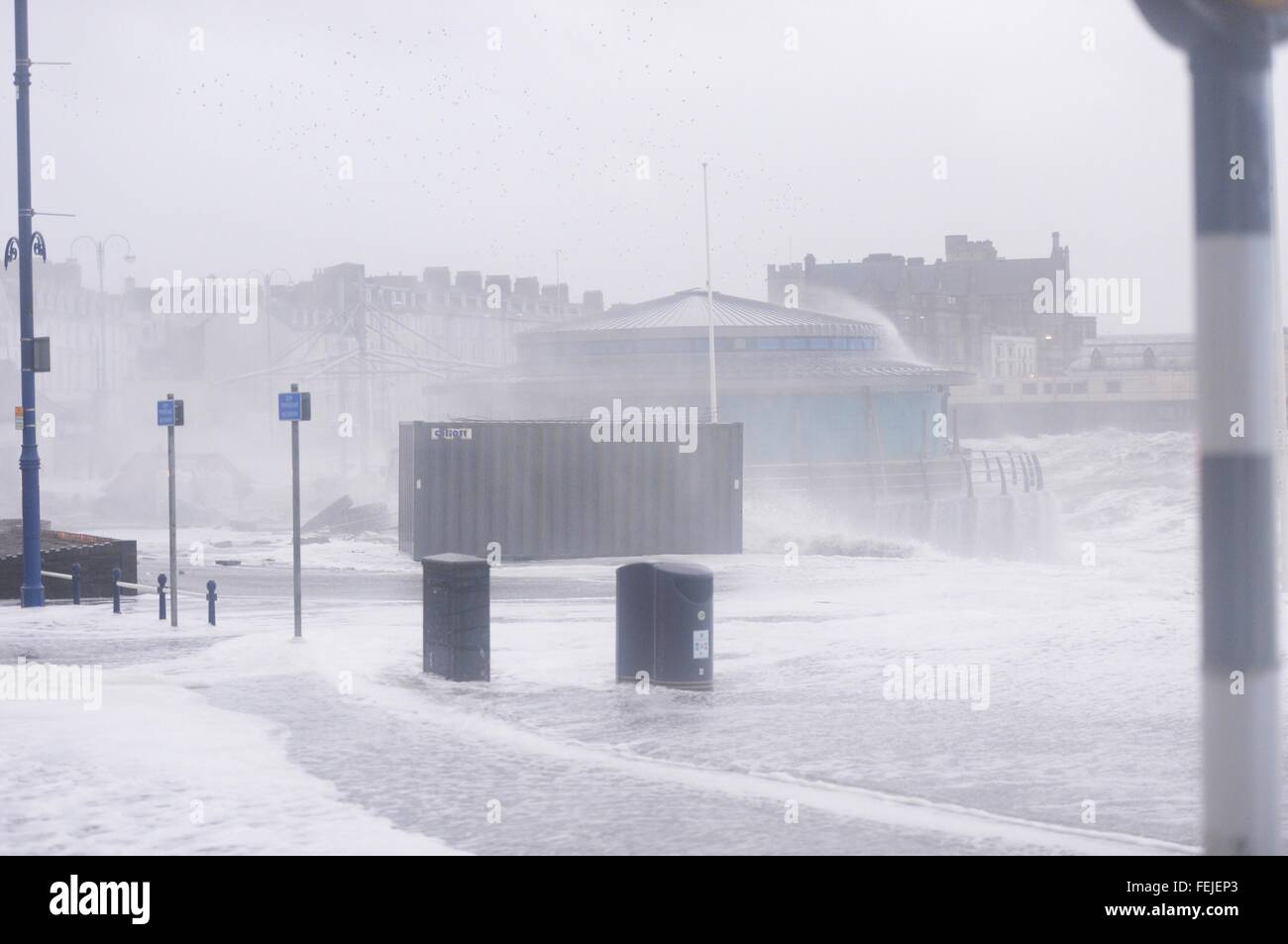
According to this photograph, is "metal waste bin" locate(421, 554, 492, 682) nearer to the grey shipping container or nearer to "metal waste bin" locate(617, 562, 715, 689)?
"metal waste bin" locate(617, 562, 715, 689)

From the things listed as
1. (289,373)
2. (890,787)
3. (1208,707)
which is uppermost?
(289,373)

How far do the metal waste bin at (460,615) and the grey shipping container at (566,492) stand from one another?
643 inches

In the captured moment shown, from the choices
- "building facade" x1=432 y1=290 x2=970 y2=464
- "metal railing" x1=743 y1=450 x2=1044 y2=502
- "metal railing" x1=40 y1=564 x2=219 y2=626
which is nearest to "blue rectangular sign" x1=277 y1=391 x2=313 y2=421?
"metal railing" x1=40 y1=564 x2=219 y2=626

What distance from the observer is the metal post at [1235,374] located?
271 centimetres

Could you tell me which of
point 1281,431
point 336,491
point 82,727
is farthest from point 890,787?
point 336,491

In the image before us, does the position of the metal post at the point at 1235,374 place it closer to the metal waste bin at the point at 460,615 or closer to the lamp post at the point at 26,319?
the metal waste bin at the point at 460,615

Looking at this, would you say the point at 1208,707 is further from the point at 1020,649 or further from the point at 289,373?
the point at 289,373

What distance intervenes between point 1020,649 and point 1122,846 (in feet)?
26.1

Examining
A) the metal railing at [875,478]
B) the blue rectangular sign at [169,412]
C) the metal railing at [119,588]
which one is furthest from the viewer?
the metal railing at [875,478]

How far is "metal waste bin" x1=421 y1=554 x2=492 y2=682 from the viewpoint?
14109mm

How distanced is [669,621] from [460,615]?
2.06 meters

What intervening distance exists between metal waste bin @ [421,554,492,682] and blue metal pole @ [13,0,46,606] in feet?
24.2

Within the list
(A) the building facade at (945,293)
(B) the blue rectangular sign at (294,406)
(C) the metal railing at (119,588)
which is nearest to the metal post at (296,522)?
(B) the blue rectangular sign at (294,406)
